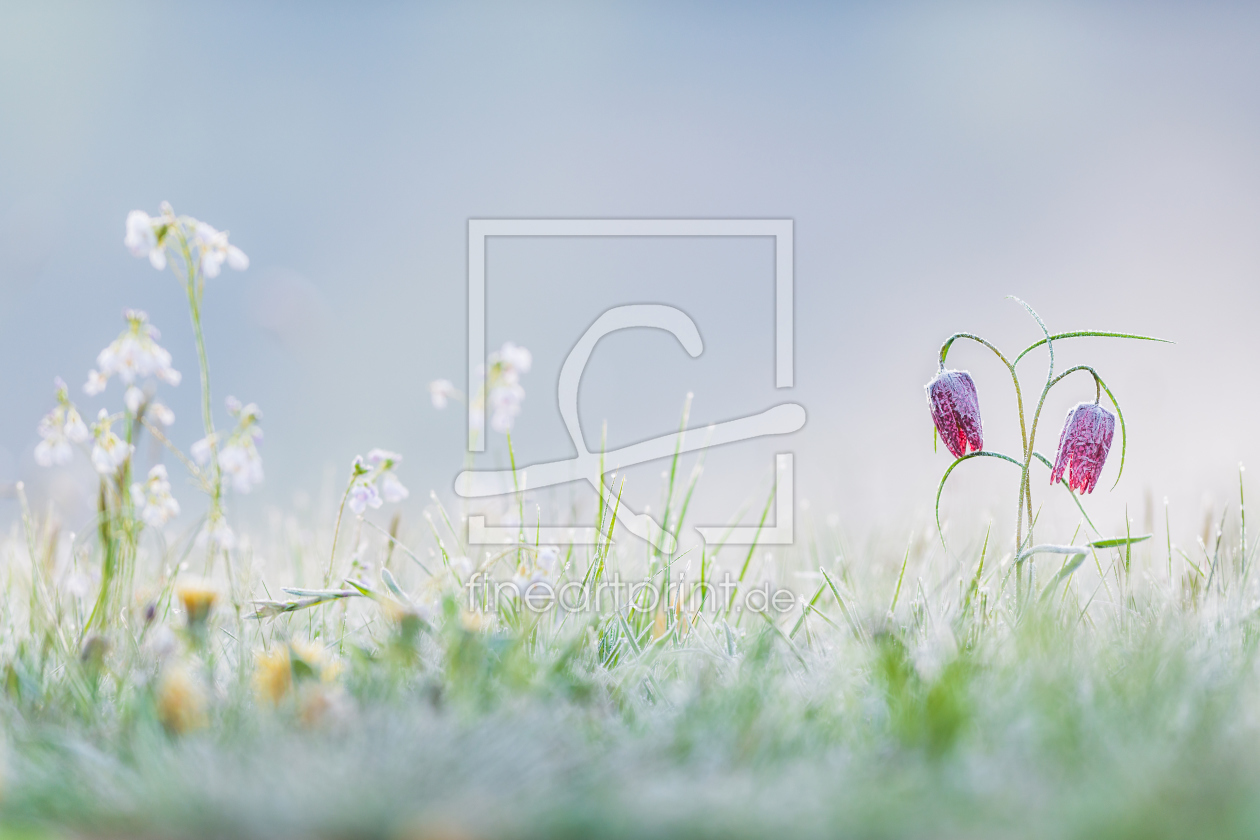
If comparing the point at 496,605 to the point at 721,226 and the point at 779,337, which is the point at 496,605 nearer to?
the point at 779,337

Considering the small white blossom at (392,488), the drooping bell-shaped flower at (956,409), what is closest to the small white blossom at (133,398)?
the small white blossom at (392,488)

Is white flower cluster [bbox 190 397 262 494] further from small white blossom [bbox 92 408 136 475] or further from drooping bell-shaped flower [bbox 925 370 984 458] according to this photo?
drooping bell-shaped flower [bbox 925 370 984 458]

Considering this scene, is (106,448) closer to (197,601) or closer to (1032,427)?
(197,601)

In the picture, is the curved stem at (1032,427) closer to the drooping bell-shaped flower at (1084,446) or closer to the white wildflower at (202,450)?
the drooping bell-shaped flower at (1084,446)

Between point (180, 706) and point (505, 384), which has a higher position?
point (505, 384)

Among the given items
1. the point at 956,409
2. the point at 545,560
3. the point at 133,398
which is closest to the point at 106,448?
the point at 133,398

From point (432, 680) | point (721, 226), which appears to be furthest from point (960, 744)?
point (721, 226)
